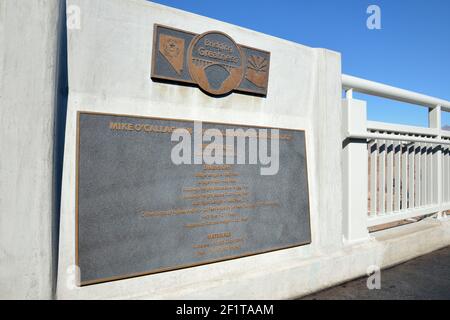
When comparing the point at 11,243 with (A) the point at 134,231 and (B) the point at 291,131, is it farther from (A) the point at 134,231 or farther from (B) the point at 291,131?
(B) the point at 291,131

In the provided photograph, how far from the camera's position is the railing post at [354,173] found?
14.9 ft

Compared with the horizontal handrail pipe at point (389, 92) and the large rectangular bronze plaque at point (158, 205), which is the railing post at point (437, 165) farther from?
the large rectangular bronze plaque at point (158, 205)

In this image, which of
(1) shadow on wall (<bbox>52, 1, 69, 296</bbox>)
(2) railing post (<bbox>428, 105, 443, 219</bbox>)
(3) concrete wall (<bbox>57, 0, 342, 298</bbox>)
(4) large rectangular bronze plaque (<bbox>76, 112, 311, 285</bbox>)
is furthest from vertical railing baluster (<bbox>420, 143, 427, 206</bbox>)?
(1) shadow on wall (<bbox>52, 1, 69, 296</bbox>)

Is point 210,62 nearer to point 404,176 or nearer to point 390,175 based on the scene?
point 390,175

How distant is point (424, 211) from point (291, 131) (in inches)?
160

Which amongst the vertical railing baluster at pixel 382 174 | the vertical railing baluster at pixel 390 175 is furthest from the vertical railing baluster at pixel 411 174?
the vertical railing baluster at pixel 382 174

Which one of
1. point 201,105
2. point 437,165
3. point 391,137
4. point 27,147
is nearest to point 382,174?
point 391,137

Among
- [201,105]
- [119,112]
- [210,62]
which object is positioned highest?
[210,62]

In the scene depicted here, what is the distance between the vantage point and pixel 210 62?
3.36 metres

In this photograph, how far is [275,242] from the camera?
372cm

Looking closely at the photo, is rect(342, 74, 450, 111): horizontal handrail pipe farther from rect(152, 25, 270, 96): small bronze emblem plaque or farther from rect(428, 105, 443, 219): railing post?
rect(152, 25, 270, 96): small bronze emblem plaque

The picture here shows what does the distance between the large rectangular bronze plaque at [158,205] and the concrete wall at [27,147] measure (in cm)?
28

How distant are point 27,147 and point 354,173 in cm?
417
